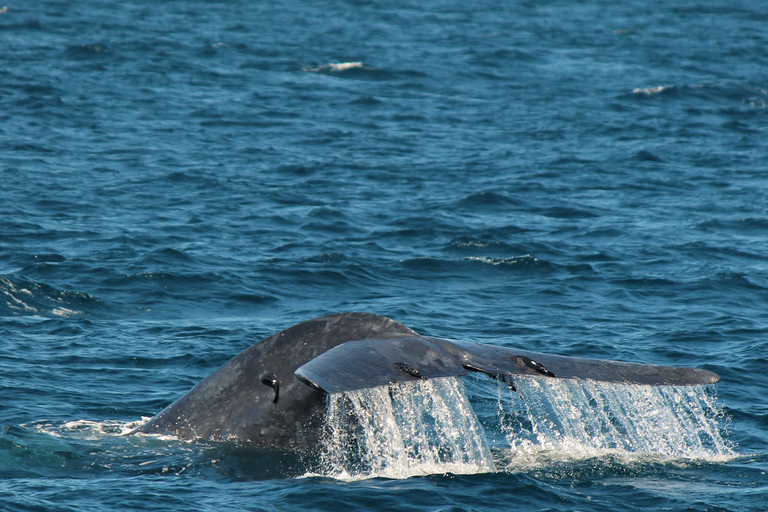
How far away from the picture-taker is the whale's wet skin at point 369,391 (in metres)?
7.82

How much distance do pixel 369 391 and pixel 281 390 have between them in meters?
0.69

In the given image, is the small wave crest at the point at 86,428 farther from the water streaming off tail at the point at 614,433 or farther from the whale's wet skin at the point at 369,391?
the water streaming off tail at the point at 614,433

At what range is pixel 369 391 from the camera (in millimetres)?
8469

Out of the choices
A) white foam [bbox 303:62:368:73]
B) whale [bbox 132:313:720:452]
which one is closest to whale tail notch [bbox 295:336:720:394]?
whale [bbox 132:313:720:452]

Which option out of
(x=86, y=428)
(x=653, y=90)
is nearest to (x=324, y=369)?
(x=86, y=428)

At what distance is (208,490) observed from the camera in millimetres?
8875

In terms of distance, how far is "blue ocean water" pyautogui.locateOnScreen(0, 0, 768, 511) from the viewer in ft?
30.9

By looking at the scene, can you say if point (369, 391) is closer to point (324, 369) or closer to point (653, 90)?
point (324, 369)

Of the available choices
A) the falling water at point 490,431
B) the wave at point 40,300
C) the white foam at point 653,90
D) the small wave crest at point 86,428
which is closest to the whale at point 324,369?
the falling water at point 490,431

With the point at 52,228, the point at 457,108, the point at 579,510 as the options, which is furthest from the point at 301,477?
the point at 457,108

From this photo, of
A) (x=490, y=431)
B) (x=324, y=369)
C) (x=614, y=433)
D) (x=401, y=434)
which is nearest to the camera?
(x=324, y=369)

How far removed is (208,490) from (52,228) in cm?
1145

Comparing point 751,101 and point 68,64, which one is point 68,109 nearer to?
point 68,64

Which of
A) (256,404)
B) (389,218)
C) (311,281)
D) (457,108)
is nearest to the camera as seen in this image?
(256,404)
